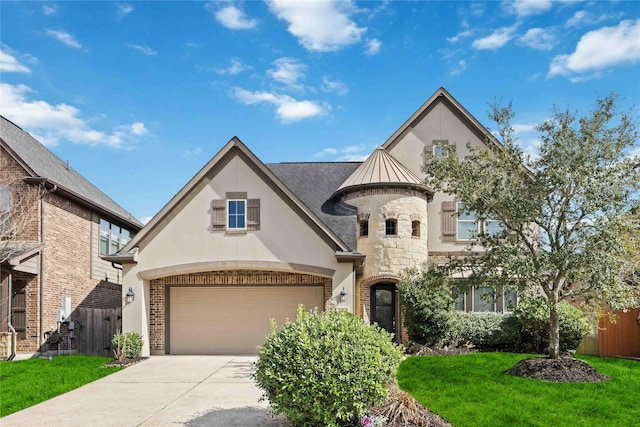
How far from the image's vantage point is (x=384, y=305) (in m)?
20.1

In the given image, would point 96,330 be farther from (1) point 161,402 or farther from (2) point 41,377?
(1) point 161,402

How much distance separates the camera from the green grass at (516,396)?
911cm

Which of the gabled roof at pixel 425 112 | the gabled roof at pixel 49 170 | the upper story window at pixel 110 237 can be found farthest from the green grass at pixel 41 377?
the gabled roof at pixel 425 112

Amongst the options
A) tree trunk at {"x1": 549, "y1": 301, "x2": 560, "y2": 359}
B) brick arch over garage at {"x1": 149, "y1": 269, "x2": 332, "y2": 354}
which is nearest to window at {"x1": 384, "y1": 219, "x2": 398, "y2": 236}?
brick arch over garage at {"x1": 149, "y1": 269, "x2": 332, "y2": 354}

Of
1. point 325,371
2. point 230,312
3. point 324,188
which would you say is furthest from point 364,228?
point 325,371

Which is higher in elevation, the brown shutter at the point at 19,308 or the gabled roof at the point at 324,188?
the gabled roof at the point at 324,188

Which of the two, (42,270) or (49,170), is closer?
(42,270)

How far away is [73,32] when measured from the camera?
47.7 ft

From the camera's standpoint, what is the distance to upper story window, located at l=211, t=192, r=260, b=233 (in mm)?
17734

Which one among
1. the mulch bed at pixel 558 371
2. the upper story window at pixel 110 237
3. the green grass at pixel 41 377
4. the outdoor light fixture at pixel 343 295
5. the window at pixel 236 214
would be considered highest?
the window at pixel 236 214

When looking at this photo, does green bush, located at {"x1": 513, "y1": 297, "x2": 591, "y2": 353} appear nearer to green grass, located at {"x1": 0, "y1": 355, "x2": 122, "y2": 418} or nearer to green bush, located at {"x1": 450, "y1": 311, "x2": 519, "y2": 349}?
green bush, located at {"x1": 450, "y1": 311, "x2": 519, "y2": 349}

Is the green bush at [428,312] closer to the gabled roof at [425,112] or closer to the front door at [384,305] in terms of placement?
the front door at [384,305]

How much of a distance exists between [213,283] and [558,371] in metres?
10.8

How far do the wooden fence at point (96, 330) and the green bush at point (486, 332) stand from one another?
11.1 meters
